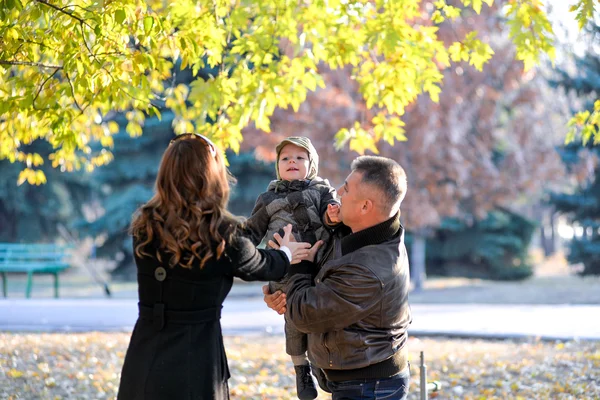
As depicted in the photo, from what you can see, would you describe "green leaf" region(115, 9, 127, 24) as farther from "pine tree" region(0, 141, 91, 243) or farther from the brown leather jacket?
"pine tree" region(0, 141, 91, 243)

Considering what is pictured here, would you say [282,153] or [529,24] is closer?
[282,153]

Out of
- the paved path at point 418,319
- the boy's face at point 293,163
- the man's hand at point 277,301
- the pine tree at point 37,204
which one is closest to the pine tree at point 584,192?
the paved path at point 418,319

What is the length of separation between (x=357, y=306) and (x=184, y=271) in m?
0.78

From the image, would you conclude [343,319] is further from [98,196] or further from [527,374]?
[98,196]

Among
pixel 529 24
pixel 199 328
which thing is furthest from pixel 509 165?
pixel 199 328

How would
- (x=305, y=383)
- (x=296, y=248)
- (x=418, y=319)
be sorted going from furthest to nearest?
(x=418, y=319)
(x=305, y=383)
(x=296, y=248)

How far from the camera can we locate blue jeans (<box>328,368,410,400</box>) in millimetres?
3785

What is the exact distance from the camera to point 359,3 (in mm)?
6898

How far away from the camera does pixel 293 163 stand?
188 inches

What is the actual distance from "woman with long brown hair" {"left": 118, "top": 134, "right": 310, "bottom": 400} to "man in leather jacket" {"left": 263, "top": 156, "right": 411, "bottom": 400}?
0.32m

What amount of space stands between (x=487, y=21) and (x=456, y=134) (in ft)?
9.70

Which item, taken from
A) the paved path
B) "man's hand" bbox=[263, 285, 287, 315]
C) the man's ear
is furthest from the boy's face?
the paved path

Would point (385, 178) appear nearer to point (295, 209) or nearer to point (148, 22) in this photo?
point (295, 209)

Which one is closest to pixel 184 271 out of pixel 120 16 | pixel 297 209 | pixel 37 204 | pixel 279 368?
pixel 297 209
